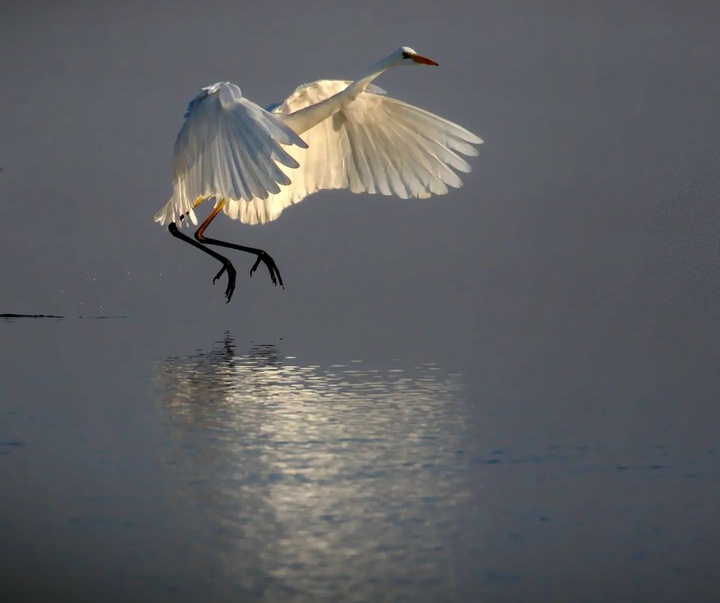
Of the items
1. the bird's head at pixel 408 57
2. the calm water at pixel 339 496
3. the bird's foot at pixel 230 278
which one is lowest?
the calm water at pixel 339 496

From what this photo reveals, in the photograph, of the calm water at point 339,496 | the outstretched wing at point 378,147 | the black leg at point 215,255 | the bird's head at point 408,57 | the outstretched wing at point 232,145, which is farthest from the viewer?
the black leg at point 215,255

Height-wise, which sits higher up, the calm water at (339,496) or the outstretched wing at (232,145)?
the outstretched wing at (232,145)

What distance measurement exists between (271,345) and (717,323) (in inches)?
196

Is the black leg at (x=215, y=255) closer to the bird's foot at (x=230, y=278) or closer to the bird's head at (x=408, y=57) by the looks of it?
the bird's foot at (x=230, y=278)

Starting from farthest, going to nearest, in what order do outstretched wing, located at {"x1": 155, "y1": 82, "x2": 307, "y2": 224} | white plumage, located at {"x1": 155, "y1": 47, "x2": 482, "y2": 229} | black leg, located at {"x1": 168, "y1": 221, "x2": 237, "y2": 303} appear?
1. black leg, located at {"x1": 168, "y1": 221, "x2": 237, "y2": 303}
2. white plumage, located at {"x1": 155, "y1": 47, "x2": 482, "y2": 229}
3. outstretched wing, located at {"x1": 155, "y1": 82, "x2": 307, "y2": 224}

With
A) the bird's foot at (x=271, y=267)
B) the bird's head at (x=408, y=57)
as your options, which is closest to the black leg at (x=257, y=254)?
the bird's foot at (x=271, y=267)

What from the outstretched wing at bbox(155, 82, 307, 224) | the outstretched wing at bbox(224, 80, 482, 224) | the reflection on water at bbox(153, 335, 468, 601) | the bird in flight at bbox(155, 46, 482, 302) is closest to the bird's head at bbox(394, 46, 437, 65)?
the bird in flight at bbox(155, 46, 482, 302)

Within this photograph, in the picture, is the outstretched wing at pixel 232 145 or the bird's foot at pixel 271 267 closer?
the outstretched wing at pixel 232 145

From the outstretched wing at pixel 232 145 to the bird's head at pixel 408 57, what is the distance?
5.34 ft

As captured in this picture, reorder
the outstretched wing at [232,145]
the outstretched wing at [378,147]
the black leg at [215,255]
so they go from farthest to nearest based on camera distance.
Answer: the black leg at [215,255] < the outstretched wing at [378,147] < the outstretched wing at [232,145]

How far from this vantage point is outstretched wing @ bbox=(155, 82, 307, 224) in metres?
7.64

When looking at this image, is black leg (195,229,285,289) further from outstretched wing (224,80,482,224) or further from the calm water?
the calm water

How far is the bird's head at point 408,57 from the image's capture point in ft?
30.2

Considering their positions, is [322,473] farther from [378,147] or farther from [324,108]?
[378,147]
